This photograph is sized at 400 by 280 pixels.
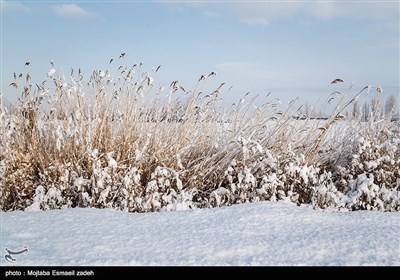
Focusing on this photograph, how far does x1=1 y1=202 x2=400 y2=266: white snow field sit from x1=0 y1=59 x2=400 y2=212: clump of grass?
0.47 metres

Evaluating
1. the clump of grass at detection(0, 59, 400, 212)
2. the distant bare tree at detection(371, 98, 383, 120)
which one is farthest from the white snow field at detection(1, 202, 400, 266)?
the distant bare tree at detection(371, 98, 383, 120)

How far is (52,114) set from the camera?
3980 millimetres

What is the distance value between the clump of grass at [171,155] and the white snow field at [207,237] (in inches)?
18.7

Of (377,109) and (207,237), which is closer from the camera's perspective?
(207,237)

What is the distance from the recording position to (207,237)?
222 centimetres

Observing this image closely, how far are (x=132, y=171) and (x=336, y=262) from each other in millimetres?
1851

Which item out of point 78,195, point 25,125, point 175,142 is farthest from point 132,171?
point 25,125

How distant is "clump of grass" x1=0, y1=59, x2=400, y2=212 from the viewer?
3.34 m

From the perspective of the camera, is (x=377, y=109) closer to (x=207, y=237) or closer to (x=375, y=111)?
(x=375, y=111)

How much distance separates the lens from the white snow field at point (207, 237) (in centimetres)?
194

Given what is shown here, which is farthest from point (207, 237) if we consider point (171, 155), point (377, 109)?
point (377, 109)

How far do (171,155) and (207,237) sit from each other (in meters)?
1.75

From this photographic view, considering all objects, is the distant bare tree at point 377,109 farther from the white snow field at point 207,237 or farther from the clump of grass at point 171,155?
the white snow field at point 207,237
